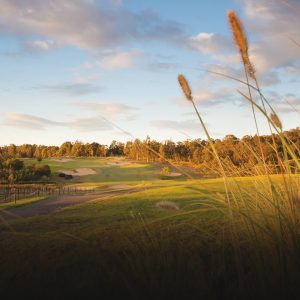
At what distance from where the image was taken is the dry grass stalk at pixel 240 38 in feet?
5.72

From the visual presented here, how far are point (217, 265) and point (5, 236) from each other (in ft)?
4.52

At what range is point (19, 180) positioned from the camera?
19109 mm

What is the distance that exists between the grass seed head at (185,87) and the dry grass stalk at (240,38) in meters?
0.29

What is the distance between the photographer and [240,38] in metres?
1.75

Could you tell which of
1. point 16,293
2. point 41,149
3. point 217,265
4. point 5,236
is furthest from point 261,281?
point 41,149

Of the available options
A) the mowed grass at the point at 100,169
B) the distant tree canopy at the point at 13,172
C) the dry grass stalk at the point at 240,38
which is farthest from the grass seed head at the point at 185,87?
the mowed grass at the point at 100,169

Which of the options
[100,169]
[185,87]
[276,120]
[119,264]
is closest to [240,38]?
[185,87]

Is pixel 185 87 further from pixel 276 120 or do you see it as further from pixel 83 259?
pixel 83 259

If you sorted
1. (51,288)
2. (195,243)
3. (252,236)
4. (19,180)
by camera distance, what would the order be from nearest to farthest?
(51,288), (252,236), (195,243), (19,180)

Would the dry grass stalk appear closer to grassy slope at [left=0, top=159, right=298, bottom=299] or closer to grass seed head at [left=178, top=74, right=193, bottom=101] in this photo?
grass seed head at [left=178, top=74, right=193, bottom=101]

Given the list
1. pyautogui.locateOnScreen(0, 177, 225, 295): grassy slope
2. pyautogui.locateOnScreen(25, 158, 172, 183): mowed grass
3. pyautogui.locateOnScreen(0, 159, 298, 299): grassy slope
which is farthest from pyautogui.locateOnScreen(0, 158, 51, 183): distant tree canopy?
pyautogui.locateOnScreen(0, 159, 298, 299): grassy slope

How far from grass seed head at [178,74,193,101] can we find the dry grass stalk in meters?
0.29

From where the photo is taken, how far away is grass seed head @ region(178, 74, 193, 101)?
176 cm

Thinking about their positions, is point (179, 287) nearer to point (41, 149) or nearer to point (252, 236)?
point (252, 236)
